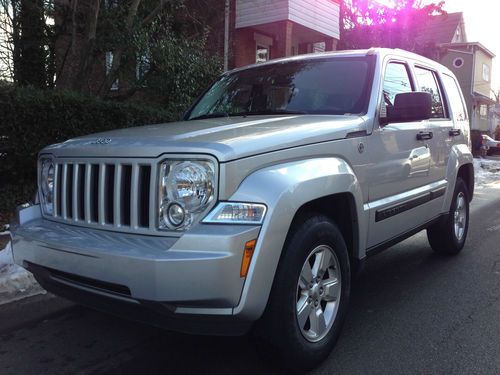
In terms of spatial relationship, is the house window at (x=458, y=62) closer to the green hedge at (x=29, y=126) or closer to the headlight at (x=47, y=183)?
the green hedge at (x=29, y=126)

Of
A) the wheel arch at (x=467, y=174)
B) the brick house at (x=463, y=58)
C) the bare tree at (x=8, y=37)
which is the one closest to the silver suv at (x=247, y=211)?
the wheel arch at (x=467, y=174)

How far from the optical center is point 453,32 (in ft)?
117

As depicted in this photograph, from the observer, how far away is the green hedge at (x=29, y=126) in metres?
6.70

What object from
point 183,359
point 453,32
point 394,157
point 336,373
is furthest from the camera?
point 453,32

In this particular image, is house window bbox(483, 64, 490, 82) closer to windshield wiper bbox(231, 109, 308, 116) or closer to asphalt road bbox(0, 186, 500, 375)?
asphalt road bbox(0, 186, 500, 375)

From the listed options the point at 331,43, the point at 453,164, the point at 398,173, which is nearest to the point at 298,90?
the point at 398,173

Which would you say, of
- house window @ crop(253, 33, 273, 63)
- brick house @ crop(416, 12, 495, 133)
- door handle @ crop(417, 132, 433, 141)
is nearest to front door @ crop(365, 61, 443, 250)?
door handle @ crop(417, 132, 433, 141)

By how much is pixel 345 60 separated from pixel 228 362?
2462mm

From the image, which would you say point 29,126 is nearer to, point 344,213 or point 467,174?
point 344,213

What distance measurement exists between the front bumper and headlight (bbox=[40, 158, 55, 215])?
2.04 feet

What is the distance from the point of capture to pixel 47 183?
3252 mm

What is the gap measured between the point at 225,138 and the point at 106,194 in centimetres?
73

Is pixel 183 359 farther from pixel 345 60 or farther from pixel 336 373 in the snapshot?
pixel 345 60

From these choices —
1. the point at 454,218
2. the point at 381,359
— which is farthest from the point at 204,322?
the point at 454,218
